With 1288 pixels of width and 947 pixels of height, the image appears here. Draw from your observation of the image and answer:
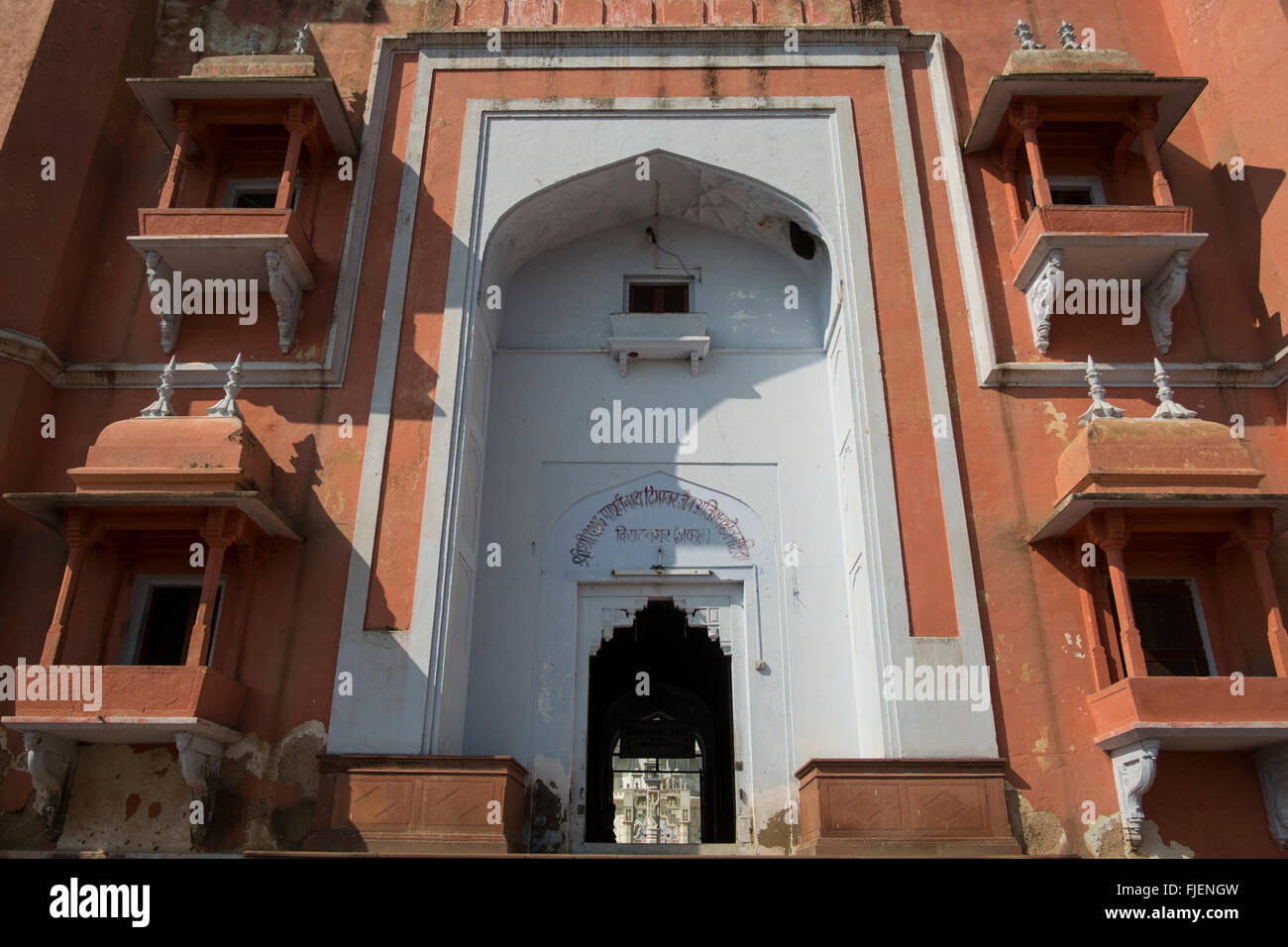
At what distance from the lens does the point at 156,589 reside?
8406mm

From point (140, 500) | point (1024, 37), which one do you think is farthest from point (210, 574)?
point (1024, 37)

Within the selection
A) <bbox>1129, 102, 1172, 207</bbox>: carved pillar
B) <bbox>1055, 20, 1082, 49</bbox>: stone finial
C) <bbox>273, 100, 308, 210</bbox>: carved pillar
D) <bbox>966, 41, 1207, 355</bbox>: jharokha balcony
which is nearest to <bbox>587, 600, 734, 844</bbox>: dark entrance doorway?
<bbox>966, 41, 1207, 355</bbox>: jharokha balcony

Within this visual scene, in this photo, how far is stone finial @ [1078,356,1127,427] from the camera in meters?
8.28

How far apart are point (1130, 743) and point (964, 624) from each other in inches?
56.3

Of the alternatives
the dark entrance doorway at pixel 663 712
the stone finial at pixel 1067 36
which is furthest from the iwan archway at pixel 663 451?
the dark entrance doorway at pixel 663 712

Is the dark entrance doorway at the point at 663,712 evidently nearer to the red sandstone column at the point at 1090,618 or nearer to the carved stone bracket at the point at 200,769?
the red sandstone column at the point at 1090,618

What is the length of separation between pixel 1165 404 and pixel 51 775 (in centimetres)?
913

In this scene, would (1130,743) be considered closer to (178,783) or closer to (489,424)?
(489,424)

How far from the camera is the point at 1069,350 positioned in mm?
9062

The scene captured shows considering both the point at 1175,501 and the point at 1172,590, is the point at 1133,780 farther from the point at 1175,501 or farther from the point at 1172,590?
the point at 1175,501

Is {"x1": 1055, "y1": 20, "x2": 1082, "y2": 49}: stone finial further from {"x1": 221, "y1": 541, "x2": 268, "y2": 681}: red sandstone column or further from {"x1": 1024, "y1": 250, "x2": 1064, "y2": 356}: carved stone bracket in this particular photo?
{"x1": 221, "y1": 541, "x2": 268, "y2": 681}: red sandstone column

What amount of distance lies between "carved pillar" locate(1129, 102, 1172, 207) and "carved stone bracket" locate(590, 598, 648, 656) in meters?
5.94

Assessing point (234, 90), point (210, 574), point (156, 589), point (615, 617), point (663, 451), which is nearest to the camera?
point (210, 574)

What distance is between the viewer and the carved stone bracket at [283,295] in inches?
352
